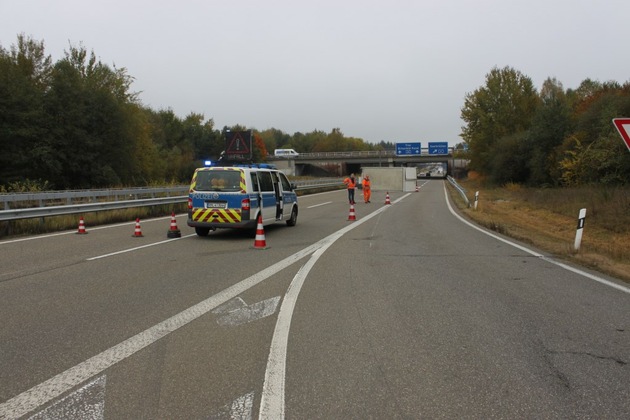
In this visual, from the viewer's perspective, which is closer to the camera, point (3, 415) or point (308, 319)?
point (3, 415)

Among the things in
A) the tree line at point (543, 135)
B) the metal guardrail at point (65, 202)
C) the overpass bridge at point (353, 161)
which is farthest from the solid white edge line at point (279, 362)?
the overpass bridge at point (353, 161)

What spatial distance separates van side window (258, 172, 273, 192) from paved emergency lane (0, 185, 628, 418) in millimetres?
4668

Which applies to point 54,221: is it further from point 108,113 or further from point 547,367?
point 108,113

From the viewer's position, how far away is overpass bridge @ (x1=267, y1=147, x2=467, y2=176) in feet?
317

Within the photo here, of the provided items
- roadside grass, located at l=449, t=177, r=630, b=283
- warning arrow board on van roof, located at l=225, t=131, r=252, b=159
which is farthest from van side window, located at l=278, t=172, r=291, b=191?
warning arrow board on van roof, located at l=225, t=131, r=252, b=159

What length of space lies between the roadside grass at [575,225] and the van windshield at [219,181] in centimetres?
780

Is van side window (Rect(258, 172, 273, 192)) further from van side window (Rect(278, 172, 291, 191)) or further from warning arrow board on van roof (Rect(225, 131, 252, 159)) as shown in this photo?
warning arrow board on van roof (Rect(225, 131, 252, 159))

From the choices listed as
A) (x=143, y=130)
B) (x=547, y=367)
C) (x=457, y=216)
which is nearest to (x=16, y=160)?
(x=143, y=130)

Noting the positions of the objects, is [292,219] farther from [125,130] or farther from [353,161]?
[353,161]

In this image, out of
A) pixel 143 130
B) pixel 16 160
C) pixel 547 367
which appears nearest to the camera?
pixel 547 367

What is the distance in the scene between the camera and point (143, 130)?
5738 cm

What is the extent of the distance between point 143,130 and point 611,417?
59023 mm

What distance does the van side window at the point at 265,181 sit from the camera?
14.4 meters

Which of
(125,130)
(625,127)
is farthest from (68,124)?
(625,127)
